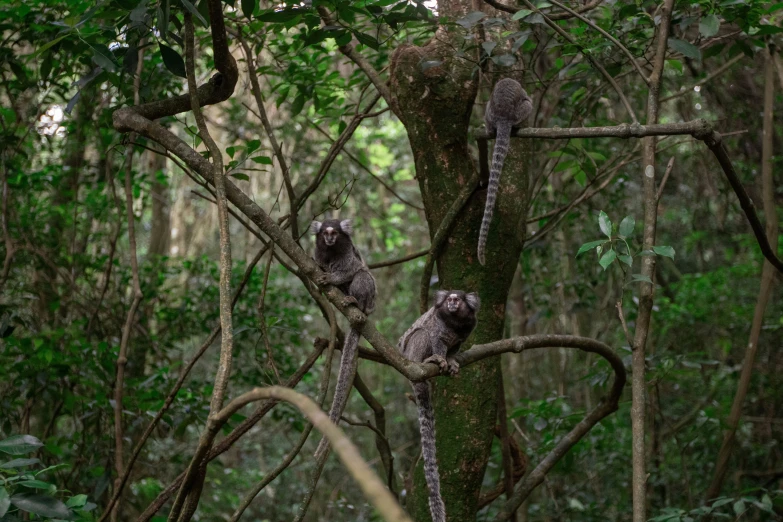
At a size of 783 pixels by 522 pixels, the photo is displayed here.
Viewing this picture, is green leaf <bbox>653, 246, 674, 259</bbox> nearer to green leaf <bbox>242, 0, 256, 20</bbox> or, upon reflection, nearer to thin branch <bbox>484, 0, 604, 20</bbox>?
thin branch <bbox>484, 0, 604, 20</bbox>

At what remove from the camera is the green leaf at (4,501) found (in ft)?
6.65

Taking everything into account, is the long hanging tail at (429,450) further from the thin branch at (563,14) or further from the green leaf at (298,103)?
the green leaf at (298,103)

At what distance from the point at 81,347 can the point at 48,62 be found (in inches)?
73.1

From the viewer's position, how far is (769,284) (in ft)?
15.3

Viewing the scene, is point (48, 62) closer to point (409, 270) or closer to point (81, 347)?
point (81, 347)

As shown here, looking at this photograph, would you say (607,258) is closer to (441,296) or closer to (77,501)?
(441,296)

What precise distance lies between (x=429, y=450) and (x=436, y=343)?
1.92ft

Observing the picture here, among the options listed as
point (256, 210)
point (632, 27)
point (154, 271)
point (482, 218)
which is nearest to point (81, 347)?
point (154, 271)

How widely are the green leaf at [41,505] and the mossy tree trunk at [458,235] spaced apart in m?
1.72

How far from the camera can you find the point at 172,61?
3.17 meters

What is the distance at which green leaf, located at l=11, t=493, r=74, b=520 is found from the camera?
2.14 meters

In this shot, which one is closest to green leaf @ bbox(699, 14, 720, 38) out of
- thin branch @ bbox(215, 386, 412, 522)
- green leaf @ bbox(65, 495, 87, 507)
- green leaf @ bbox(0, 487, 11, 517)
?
thin branch @ bbox(215, 386, 412, 522)

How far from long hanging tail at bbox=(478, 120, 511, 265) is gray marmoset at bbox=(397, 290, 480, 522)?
0.81 feet

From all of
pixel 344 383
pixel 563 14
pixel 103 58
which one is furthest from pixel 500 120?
pixel 103 58
